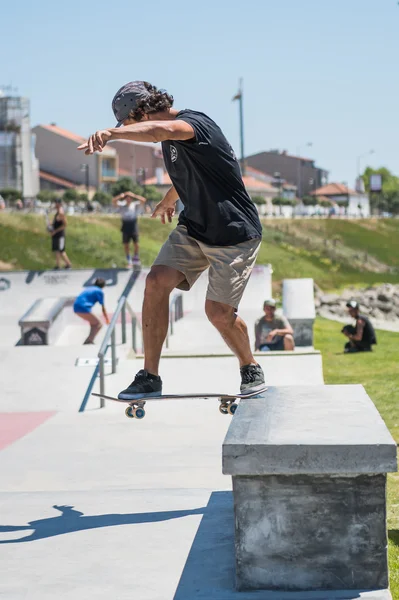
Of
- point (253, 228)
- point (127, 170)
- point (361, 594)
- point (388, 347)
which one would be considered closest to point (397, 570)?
point (361, 594)

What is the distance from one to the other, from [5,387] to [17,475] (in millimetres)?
4786

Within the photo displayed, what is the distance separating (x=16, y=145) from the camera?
90.2 meters

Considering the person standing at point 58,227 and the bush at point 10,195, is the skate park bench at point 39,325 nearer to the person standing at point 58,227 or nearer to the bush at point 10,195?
the person standing at point 58,227

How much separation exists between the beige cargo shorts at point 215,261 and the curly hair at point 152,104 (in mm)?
747

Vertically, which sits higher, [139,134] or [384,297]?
[139,134]

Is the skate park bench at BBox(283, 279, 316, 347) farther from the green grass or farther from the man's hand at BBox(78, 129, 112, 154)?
the man's hand at BBox(78, 129, 112, 154)

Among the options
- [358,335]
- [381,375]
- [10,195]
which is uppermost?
[10,195]

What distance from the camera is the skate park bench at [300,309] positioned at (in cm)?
1739

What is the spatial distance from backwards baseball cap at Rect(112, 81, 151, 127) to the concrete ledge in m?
1.84

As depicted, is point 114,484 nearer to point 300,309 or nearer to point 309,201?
point 300,309

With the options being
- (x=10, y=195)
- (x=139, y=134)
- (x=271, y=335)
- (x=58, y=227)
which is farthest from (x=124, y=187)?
(x=139, y=134)

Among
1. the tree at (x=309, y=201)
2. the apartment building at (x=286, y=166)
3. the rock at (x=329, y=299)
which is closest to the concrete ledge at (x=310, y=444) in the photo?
the rock at (x=329, y=299)

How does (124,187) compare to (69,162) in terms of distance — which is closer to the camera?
(124,187)

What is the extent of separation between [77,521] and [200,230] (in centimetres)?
178
